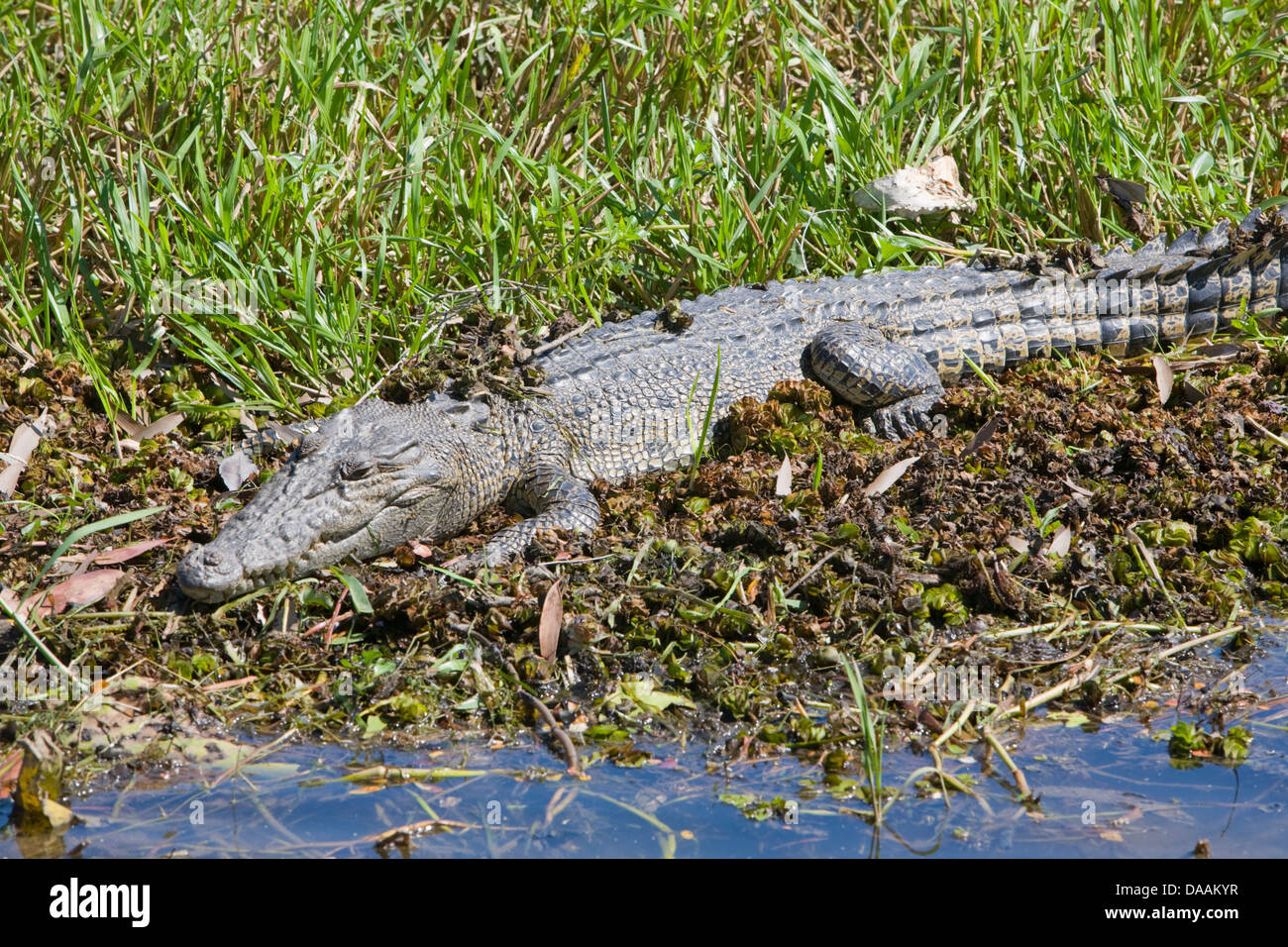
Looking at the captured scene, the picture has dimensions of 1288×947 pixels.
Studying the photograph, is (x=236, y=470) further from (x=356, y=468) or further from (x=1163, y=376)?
(x=1163, y=376)

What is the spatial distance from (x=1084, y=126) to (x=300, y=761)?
5.10 m

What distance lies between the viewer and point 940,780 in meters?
3.05

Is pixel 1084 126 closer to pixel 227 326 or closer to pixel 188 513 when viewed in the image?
pixel 227 326

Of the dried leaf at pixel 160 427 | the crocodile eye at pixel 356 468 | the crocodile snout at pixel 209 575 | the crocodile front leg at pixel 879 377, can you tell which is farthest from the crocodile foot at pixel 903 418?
the dried leaf at pixel 160 427

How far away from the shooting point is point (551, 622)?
3.62 m

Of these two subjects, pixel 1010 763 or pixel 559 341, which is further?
pixel 559 341

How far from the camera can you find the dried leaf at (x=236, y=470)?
459cm

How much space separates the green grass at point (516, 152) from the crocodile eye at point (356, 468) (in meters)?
0.95

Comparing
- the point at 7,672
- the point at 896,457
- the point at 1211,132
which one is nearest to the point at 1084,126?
the point at 1211,132

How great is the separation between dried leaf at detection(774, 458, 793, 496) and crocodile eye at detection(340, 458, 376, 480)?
147cm

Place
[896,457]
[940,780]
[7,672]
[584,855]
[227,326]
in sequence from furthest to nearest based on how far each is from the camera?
[227,326] < [896,457] < [7,672] < [940,780] < [584,855]

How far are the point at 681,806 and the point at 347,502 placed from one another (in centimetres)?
173

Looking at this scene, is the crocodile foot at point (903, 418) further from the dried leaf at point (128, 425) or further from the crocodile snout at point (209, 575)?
the dried leaf at point (128, 425)

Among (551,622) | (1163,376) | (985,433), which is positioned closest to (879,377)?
(985,433)
